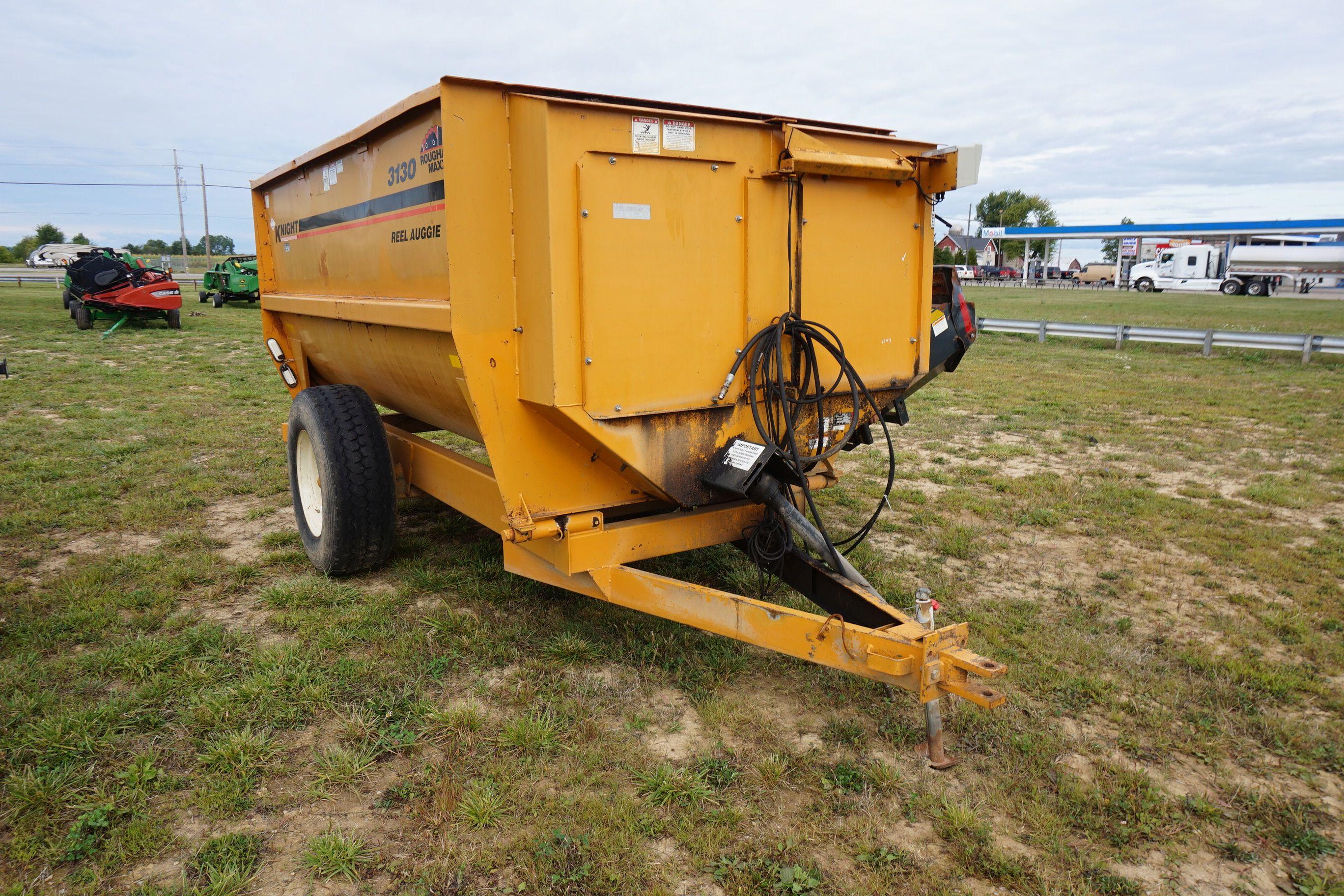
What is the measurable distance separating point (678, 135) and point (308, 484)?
10.3 feet

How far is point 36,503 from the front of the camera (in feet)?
19.6

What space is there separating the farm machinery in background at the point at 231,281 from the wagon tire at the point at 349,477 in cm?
2223

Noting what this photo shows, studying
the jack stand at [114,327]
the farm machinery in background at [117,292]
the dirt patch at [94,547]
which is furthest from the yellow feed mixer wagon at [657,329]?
the farm machinery in background at [117,292]

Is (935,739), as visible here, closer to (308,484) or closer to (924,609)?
(924,609)

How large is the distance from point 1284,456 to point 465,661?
736cm

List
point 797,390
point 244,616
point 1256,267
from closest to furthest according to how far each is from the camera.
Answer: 1. point 797,390
2. point 244,616
3. point 1256,267

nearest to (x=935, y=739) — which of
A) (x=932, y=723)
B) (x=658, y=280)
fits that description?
(x=932, y=723)

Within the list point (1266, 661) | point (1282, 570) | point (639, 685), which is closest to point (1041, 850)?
point (639, 685)

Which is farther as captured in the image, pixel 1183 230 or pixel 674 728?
pixel 1183 230

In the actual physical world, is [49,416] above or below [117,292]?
below

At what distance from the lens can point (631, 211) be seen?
3232 mm

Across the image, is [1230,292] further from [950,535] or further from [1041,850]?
[1041,850]

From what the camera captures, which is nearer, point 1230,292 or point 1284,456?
point 1284,456

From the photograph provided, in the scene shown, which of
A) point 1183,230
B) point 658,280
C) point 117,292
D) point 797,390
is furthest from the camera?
point 1183,230
